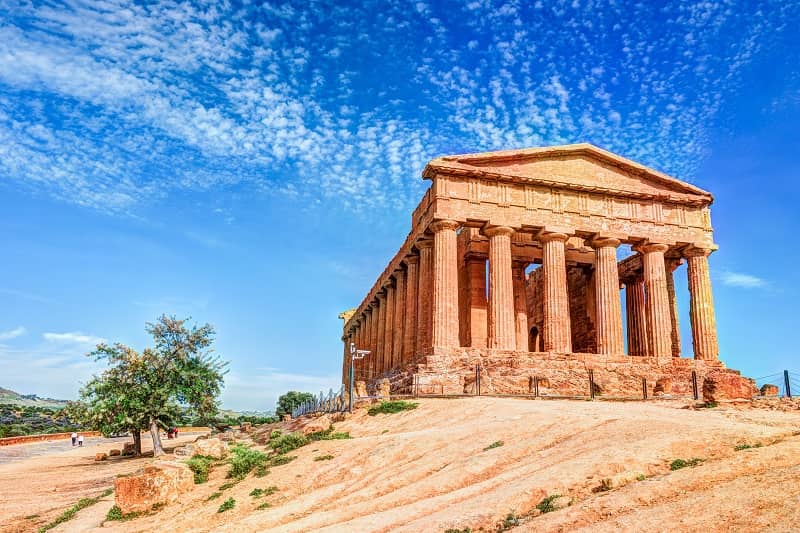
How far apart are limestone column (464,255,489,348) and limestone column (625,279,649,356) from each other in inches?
368

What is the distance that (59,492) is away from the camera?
86.4 feet

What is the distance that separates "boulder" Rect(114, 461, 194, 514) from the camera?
17.2m

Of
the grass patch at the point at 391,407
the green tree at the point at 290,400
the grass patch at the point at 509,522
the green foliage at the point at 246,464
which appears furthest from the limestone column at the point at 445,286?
the green tree at the point at 290,400

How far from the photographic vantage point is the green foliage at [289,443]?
69.7 ft

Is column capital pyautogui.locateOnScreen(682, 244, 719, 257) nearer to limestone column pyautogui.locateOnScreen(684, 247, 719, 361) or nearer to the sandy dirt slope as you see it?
limestone column pyautogui.locateOnScreen(684, 247, 719, 361)

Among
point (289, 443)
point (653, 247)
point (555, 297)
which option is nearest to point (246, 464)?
point (289, 443)

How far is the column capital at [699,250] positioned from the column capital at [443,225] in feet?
44.6

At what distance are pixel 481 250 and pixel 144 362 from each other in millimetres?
20260

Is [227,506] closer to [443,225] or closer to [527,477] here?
[527,477]

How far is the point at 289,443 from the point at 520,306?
2067 cm

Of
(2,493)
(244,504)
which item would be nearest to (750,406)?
(244,504)

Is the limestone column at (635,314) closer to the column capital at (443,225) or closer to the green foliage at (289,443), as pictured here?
the column capital at (443,225)

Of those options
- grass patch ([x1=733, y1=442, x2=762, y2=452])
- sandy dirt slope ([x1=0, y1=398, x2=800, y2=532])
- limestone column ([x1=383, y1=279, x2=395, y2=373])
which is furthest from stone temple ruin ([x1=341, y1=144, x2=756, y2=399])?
grass patch ([x1=733, y1=442, x2=762, y2=452])

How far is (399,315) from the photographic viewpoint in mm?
40656
